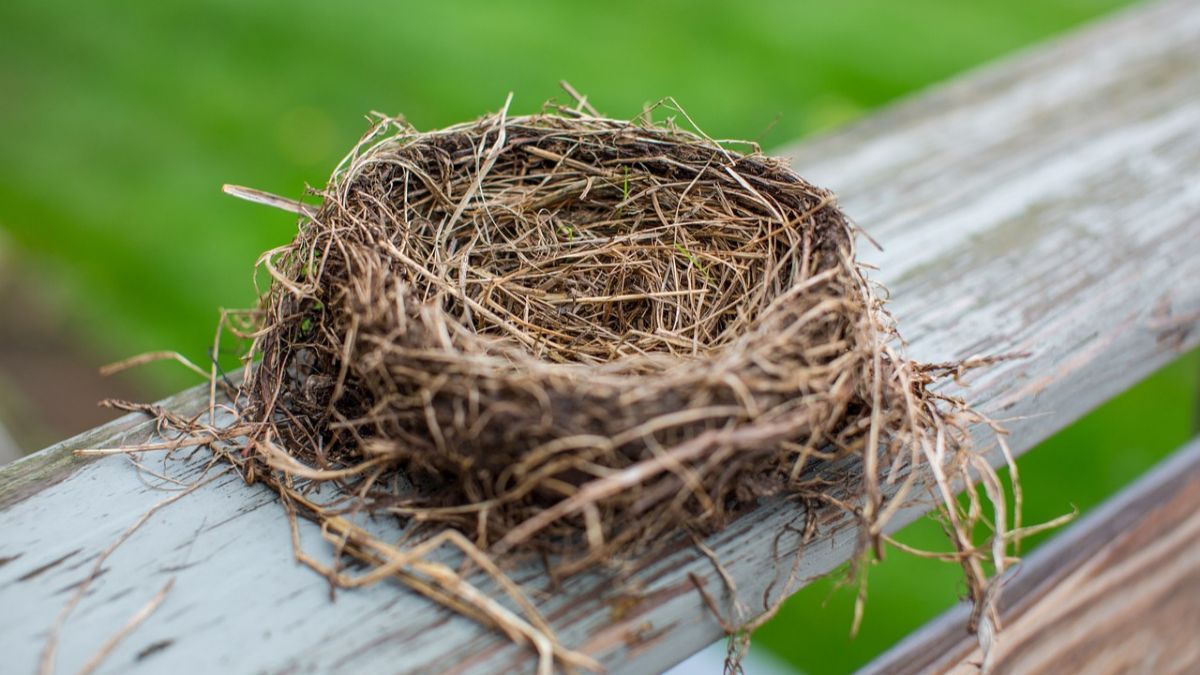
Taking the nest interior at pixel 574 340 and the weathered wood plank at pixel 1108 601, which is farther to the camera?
the weathered wood plank at pixel 1108 601

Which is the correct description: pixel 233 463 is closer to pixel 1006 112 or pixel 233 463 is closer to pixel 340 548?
pixel 340 548

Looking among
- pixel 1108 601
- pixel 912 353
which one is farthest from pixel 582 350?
pixel 1108 601

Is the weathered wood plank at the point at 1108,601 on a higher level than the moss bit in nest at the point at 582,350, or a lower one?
lower

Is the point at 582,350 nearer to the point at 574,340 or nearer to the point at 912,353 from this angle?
the point at 574,340

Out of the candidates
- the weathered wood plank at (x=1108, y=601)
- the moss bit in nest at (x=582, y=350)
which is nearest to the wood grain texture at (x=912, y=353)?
the moss bit in nest at (x=582, y=350)

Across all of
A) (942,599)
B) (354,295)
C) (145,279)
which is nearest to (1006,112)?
(942,599)

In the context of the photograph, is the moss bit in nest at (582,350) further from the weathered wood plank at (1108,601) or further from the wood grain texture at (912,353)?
the weathered wood plank at (1108,601)
